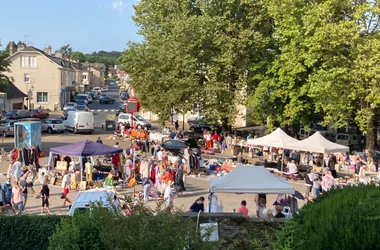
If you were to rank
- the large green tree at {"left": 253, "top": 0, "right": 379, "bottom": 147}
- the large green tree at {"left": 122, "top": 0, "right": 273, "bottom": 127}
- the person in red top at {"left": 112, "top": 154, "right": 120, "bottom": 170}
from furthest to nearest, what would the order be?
1. the large green tree at {"left": 122, "top": 0, "right": 273, "bottom": 127}
2. the large green tree at {"left": 253, "top": 0, "right": 379, "bottom": 147}
3. the person in red top at {"left": 112, "top": 154, "right": 120, "bottom": 170}

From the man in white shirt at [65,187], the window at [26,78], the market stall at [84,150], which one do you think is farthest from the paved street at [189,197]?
the window at [26,78]

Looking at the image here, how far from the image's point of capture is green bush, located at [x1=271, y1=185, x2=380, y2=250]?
6820 millimetres

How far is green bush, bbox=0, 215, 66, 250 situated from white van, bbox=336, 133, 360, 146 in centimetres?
3077

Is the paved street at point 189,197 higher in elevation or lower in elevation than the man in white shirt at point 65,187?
lower

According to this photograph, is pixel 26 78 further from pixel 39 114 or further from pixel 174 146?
pixel 174 146

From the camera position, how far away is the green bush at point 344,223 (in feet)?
22.4

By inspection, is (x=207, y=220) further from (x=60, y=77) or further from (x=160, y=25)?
(x=60, y=77)

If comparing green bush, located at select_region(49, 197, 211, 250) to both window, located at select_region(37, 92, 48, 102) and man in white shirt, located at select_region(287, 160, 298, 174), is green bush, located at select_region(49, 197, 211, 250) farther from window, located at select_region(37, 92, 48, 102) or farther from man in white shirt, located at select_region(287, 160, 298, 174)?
window, located at select_region(37, 92, 48, 102)

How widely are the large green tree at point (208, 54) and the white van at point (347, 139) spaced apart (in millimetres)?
8525

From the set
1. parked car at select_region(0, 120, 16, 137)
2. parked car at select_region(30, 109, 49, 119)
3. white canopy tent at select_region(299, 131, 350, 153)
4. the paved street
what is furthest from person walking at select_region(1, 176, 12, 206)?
parked car at select_region(30, 109, 49, 119)

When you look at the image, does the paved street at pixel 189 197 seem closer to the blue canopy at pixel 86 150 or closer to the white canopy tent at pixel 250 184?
the white canopy tent at pixel 250 184

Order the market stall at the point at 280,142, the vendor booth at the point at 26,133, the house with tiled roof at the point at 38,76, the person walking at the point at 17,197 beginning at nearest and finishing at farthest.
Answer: the person walking at the point at 17,197 < the market stall at the point at 280,142 < the vendor booth at the point at 26,133 < the house with tiled roof at the point at 38,76

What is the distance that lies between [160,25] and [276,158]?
16.0m

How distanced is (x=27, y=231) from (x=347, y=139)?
3174cm
